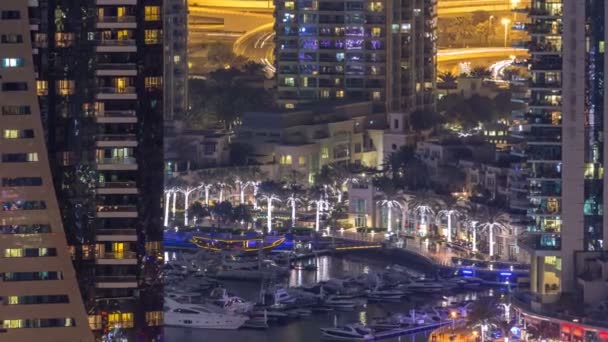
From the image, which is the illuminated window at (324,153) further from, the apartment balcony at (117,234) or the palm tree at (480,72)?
the apartment balcony at (117,234)

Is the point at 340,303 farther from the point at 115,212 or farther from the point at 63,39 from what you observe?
the point at 63,39

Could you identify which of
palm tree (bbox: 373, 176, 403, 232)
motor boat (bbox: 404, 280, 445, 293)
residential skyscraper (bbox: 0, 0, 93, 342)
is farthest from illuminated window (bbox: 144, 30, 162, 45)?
palm tree (bbox: 373, 176, 403, 232)

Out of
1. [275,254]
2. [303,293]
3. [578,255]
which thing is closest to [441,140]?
[275,254]

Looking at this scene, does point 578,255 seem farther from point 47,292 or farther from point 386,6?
point 386,6

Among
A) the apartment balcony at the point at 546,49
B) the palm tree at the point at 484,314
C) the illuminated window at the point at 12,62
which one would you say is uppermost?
the illuminated window at the point at 12,62

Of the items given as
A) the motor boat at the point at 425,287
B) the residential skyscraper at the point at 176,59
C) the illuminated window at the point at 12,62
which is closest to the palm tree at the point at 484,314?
the motor boat at the point at 425,287

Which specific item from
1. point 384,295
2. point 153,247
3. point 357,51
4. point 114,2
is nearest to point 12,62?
point 114,2

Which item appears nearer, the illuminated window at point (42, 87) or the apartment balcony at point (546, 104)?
the illuminated window at point (42, 87)
